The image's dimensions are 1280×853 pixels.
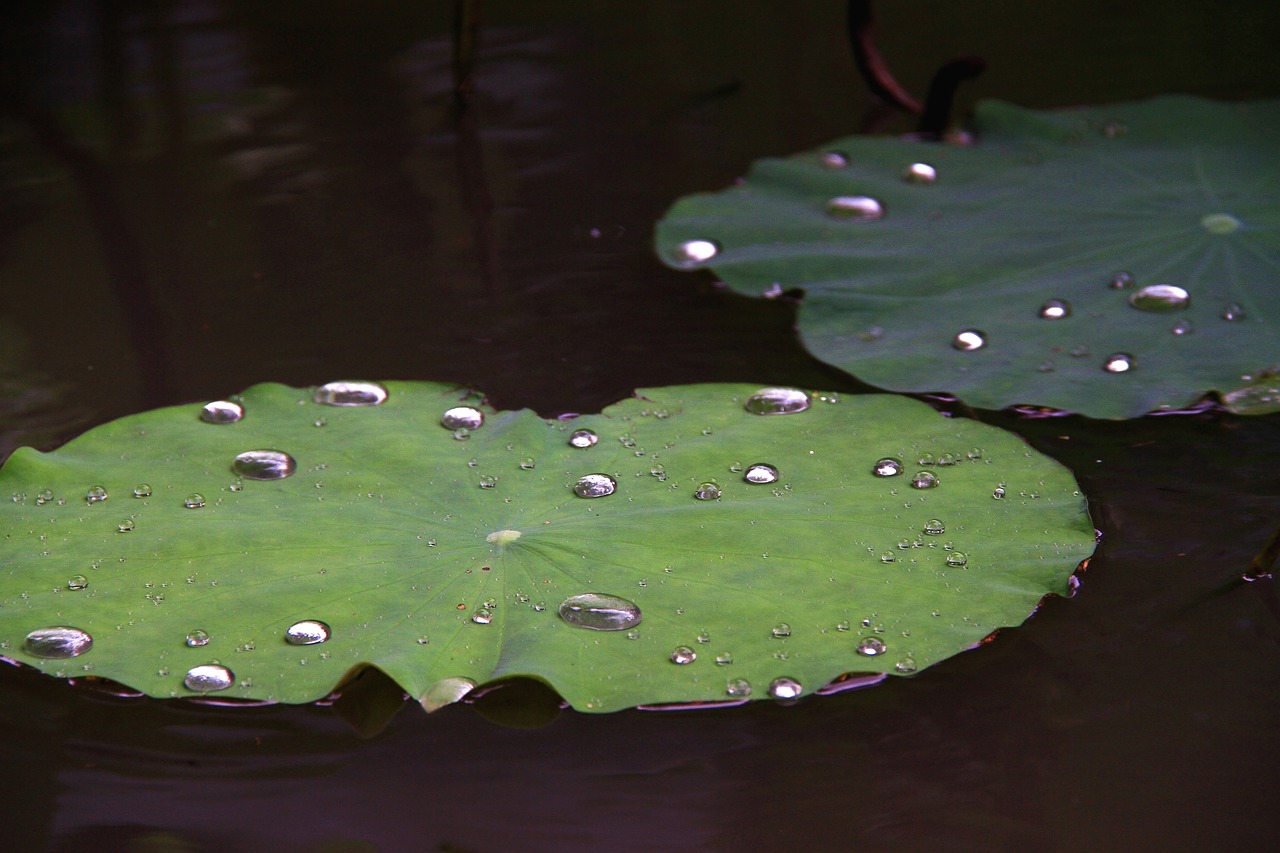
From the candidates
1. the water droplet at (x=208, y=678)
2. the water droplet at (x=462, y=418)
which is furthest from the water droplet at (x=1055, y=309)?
the water droplet at (x=208, y=678)

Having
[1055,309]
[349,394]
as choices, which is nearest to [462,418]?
[349,394]

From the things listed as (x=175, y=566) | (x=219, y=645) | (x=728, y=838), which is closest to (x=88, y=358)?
(x=175, y=566)

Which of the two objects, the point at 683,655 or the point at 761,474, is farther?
the point at 761,474

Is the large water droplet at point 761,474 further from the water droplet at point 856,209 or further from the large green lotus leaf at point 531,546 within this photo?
the water droplet at point 856,209

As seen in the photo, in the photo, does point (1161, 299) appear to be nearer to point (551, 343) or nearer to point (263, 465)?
point (551, 343)

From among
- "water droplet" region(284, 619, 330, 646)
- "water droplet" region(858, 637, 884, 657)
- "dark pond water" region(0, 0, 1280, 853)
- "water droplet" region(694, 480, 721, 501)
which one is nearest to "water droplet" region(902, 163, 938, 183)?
"dark pond water" region(0, 0, 1280, 853)

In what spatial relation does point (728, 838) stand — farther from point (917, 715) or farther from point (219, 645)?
point (219, 645)

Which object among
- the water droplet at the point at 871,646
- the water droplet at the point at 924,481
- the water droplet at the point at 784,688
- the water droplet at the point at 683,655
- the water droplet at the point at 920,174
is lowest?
the water droplet at the point at 784,688
